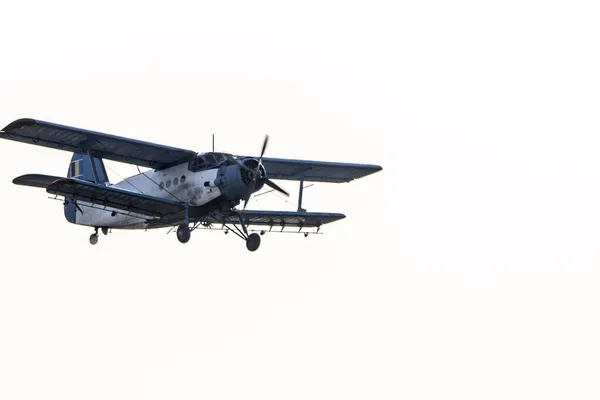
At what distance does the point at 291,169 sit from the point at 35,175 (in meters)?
9.97

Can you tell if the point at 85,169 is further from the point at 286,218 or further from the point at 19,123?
the point at 286,218

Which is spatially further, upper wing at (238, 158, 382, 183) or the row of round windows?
upper wing at (238, 158, 382, 183)

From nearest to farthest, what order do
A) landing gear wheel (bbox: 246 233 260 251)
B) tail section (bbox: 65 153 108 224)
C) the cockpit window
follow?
the cockpit window, landing gear wheel (bbox: 246 233 260 251), tail section (bbox: 65 153 108 224)

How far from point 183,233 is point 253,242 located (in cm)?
247

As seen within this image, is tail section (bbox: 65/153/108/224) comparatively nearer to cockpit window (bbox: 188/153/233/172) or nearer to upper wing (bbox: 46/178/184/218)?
upper wing (bbox: 46/178/184/218)

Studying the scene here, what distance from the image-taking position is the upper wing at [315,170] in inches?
1757

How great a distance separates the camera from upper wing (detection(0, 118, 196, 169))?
3900cm

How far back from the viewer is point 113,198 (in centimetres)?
3897

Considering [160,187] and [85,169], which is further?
[85,169]

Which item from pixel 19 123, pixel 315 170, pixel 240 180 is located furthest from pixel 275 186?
pixel 19 123

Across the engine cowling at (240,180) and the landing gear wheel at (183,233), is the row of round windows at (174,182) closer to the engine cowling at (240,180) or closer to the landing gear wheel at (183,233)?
the engine cowling at (240,180)

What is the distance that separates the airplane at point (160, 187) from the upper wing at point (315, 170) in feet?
5.30

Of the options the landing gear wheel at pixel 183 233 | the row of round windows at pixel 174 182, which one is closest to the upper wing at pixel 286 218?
the row of round windows at pixel 174 182

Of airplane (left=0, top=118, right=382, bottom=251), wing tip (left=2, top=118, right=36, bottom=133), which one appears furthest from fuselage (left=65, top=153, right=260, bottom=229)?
wing tip (left=2, top=118, right=36, bottom=133)
